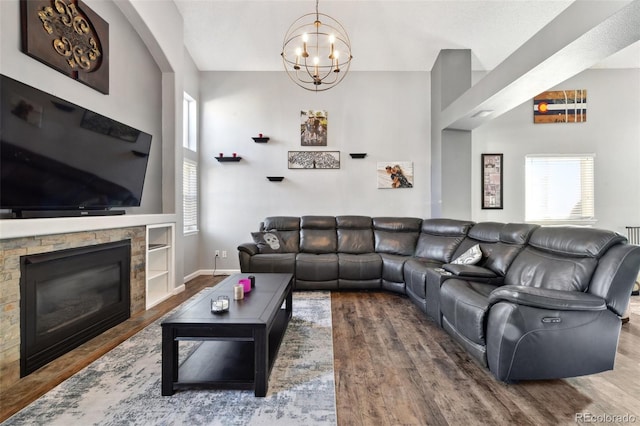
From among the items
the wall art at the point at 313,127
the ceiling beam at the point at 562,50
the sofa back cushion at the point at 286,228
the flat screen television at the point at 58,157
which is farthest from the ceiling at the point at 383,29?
the sofa back cushion at the point at 286,228

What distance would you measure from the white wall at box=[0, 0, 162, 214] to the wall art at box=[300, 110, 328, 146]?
2212 mm

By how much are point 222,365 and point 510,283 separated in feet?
7.96

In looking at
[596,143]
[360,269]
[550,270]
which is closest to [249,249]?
[360,269]

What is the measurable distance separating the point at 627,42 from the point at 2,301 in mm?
4843

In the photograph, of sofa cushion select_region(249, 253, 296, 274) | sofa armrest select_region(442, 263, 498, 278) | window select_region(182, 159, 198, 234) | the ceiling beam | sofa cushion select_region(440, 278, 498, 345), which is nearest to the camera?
sofa cushion select_region(440, 278, 498, 345)

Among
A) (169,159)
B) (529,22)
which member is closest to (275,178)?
(169,159)

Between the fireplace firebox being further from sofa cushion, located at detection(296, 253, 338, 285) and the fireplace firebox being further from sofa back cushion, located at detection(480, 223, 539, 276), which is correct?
sofa back cushion, located at detection(480, 223, 539, 276)

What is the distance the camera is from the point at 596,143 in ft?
16.4

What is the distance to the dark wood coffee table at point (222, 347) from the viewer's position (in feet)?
5.60

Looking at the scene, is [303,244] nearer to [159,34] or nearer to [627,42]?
[159,34]

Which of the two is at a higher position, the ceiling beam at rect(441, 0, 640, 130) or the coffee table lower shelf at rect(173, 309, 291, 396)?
the ceiling beam at rect(441, 0, 640, 130)

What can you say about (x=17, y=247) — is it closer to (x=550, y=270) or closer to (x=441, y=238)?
(x=550, y=270)

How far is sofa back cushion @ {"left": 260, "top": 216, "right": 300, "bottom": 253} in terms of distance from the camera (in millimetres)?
4527

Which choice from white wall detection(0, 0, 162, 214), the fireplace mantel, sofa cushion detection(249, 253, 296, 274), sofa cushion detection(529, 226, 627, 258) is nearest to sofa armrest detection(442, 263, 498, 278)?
sofa cushion detection(529, 226, 627, 258)
